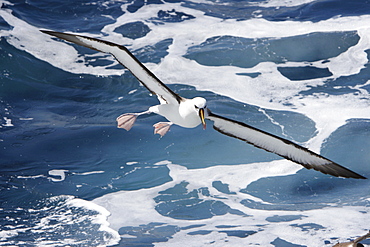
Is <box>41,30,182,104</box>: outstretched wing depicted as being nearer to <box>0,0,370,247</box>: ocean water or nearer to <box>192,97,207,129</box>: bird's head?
<box>192,97,207,129</box>: bird's head

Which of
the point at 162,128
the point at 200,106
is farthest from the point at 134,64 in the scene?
the point at 162,128

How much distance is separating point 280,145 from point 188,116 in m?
2.07

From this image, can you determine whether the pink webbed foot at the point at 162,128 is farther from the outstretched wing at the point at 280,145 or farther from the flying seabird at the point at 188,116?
the outstretched wing at the point at 280,145

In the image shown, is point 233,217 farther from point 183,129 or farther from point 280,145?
point 183,129

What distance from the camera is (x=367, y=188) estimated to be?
14.9 metres

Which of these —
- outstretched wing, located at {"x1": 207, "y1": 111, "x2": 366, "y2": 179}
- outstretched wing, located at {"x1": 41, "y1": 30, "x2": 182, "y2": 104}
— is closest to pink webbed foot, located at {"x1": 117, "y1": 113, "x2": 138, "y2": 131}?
outstretched wing, located at {"x1": 41, "y1": 30, "x2": 182, "y2": 104}

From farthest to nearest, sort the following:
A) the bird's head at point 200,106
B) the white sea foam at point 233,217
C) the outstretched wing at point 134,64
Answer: the white sea foam at point 233,217 < the outstretched wing at point 134,64 < the bird's head at point 200,106

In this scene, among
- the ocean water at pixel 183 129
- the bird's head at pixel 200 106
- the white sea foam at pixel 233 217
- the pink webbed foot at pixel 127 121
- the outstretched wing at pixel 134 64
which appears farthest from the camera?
the ocean water at pixel 183 129

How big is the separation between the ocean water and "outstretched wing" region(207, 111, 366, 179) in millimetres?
2764

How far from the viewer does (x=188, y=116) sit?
9039mm

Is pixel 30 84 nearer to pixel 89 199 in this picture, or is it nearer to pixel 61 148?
pixel 61 148

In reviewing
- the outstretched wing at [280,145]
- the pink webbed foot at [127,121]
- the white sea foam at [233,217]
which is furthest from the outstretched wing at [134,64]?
the white sea foam at [233,217]

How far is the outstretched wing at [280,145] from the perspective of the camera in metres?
9.77

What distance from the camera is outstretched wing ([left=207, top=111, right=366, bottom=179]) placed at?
9.77 meters
